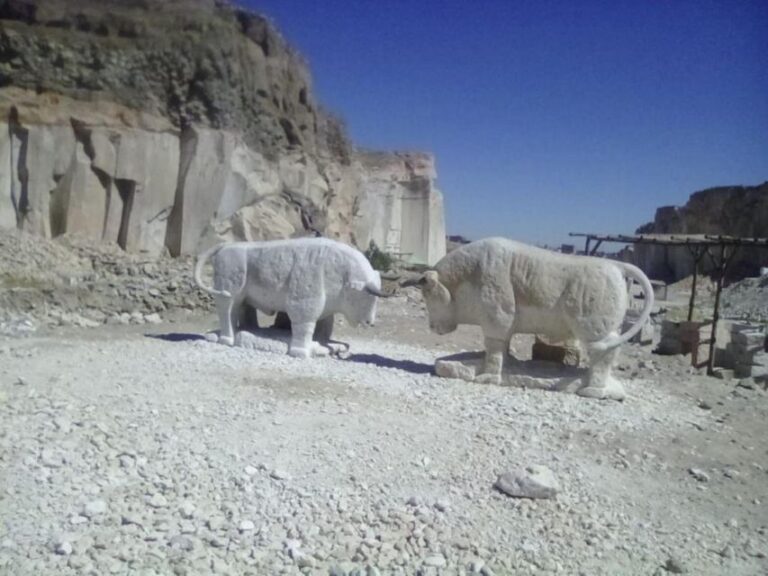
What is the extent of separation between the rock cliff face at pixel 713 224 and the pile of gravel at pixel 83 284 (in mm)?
30589

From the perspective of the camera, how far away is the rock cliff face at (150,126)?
13664 millimetres

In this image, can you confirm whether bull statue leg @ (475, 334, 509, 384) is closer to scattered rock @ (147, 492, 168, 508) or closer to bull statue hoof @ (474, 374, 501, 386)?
bull statue hoof @ (474, 374, 501, 386)

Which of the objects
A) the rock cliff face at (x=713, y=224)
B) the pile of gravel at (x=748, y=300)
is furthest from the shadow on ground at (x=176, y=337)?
the rock cliff face at (x=713, y=224)

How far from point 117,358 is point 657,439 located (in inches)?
241

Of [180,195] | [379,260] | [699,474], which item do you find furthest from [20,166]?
[699,474]

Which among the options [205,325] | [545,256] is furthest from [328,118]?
[545,256]

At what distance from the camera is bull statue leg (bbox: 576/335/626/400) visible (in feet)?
21.6

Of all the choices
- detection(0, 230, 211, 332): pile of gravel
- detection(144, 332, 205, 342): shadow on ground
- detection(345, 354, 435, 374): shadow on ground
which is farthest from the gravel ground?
detection(0, 230, 211, 332): pile of gravel

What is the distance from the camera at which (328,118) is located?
20.7 metres

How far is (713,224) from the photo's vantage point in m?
37.7

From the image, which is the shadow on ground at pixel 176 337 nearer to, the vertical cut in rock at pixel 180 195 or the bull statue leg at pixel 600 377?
the bull statue leg at pixel 600 377

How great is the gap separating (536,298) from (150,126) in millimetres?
11573

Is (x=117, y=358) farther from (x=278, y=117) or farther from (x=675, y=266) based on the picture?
(x=675, y=266)

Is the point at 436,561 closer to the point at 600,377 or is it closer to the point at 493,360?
the point at 493,360
